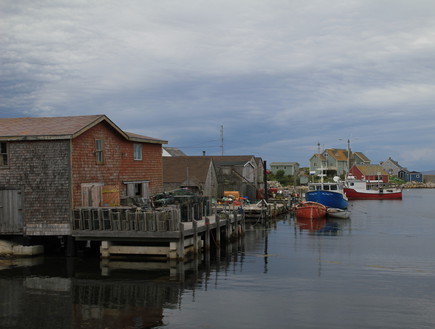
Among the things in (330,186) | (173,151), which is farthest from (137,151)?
(173,151)

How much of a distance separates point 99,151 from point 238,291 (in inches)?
497

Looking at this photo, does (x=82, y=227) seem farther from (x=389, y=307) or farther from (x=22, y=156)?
(x=389, y=307)

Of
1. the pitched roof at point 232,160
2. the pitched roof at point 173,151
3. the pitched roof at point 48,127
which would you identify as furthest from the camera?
the pitched roof at point 173,151

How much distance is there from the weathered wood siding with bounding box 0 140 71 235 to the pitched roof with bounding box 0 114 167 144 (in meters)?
0.43

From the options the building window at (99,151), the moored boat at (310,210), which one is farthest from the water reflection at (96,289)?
the moored boat at (310,210)

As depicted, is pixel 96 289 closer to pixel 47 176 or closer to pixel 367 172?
pixel 47 176

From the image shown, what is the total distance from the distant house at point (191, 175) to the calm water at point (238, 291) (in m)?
21.6

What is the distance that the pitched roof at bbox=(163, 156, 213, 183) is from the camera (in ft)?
181

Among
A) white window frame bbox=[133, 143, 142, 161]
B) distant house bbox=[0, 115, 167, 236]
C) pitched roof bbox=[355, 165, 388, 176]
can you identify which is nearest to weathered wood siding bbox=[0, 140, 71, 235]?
distant house bbox=[0, 115, 167, 236]

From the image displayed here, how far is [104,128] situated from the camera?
30.1 meters

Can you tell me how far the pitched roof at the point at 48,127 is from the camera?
1052 inches

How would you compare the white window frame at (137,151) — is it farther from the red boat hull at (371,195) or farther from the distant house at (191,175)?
the red boat hull at (371,195)

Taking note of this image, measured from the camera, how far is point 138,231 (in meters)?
25.9

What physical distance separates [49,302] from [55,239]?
1014 cm
